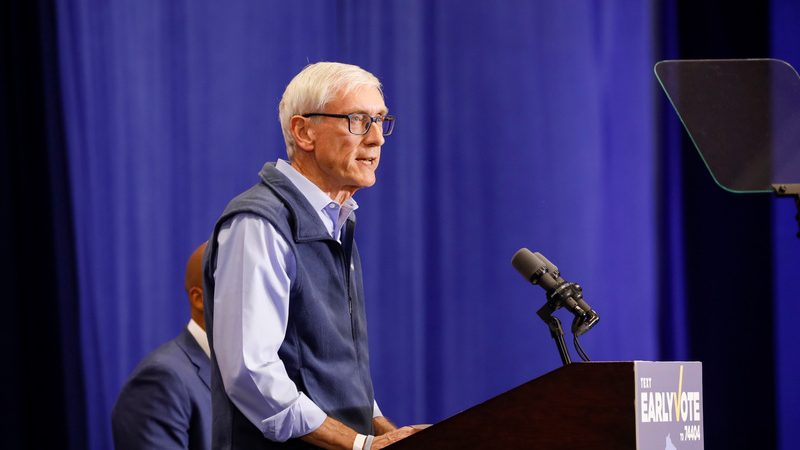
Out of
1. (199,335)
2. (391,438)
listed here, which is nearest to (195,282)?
(199,335)

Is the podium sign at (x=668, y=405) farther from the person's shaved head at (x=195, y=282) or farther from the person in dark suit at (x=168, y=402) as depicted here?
the person's shaved head at (x=195, y=282)

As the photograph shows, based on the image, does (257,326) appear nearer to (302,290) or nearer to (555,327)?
(302,290)

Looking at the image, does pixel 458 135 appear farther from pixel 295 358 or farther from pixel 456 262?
pixel 295 358

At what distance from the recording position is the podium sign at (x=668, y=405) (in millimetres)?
1448

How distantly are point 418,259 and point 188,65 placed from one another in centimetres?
108

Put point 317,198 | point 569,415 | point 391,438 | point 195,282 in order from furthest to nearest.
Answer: point 195,282 → point 317,198 → point 391,438 → point 569,415

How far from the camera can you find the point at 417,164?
3791mm

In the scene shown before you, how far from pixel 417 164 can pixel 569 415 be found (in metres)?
2.38

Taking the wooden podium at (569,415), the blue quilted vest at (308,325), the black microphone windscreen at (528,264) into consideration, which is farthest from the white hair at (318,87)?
the wooden podium at (569,415)

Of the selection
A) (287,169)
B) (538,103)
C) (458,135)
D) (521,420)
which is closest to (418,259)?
(458,135)

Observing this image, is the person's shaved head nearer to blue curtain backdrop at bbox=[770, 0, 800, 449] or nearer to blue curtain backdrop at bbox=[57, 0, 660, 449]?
blue curtain backdrop at bbox=[57, 0, 660, 449]

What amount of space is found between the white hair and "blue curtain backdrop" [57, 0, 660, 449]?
1.38 metres

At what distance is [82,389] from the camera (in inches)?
125

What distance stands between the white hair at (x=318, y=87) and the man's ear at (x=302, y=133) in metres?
0.01
